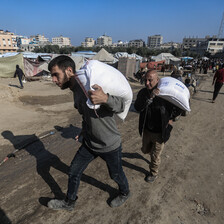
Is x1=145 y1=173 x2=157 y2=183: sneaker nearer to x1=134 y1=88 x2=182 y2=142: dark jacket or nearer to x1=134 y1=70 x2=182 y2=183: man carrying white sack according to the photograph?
x1=134 y1=70 x2=182 y2=183: man carrying white sack

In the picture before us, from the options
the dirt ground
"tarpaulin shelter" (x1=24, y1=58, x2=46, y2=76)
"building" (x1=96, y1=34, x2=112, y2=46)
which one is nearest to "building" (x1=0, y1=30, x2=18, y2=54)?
"tarpaulin shelter" (x1=24, y1=58, x2=46, y2=76)

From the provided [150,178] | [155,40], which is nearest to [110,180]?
[150,178]

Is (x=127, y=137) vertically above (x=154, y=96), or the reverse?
(x=154, y=96)

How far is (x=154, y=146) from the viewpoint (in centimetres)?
270

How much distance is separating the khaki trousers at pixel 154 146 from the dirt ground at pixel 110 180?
0.40 m

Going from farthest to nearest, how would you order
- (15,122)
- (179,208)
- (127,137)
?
(15,122) → (127,137) → (179,208)

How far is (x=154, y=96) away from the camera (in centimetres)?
240

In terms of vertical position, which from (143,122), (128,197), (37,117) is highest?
(143,122)

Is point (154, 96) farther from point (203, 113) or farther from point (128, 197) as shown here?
point (203, 113)

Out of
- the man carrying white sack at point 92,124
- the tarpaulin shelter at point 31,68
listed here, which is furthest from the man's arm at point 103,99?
the tarpaulin shelter at point 31,68

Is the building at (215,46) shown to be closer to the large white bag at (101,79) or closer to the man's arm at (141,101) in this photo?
the man's arm at (141,101)

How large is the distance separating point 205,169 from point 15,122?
18.5 ft

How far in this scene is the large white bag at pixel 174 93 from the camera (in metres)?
2.51

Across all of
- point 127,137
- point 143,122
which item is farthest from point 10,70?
point 143,122
